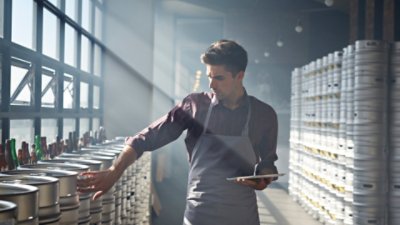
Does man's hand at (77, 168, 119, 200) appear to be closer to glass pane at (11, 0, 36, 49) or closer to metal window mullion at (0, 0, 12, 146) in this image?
metal window mullion at (0, 0, 12, 146)

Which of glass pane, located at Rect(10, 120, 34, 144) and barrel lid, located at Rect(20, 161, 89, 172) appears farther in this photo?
glass pane, located at Rect(10, 120, 34, 144)

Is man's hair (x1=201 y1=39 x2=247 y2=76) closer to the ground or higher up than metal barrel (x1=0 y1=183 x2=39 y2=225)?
higher up

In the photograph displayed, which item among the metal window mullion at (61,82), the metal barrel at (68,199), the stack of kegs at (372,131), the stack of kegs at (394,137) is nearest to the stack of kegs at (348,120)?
the stack of kegs at (372,131)

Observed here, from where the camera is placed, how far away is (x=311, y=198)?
7.52m

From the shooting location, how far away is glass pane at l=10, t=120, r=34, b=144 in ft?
11.5

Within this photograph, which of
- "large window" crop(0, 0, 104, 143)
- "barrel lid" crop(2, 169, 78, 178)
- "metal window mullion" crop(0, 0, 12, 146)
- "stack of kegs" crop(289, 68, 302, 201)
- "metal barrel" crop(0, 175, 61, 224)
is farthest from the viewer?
"stack of kegs" crop(289, 68, 302, 201)

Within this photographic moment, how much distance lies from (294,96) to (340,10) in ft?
15.1

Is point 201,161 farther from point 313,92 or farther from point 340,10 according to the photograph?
point 340,10

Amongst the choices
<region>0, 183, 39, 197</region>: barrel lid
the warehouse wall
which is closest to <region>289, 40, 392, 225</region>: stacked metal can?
the warehouse wall

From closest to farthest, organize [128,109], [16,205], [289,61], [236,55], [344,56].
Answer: [16,205], [236,55], [344,56], [128,109], [289,61]

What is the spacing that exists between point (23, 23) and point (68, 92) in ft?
4.83

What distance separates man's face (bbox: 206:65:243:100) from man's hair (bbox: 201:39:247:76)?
2cm

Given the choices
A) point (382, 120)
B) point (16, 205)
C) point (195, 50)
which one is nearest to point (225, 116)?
point (16, 205)

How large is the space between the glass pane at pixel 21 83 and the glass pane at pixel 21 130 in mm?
126
